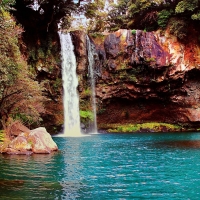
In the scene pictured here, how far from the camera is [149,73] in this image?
29328 millimetres

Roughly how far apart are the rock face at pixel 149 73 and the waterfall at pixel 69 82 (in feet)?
8.24

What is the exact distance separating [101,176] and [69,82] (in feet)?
69.4

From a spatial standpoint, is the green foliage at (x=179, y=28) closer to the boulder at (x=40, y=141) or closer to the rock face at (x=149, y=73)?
the rock face at (x=149, y=73)

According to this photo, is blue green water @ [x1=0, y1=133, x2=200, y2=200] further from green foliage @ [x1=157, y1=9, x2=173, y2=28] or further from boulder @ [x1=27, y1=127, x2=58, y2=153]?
green foliage @ [x1=157, y1=9, x2=173, y2=28]

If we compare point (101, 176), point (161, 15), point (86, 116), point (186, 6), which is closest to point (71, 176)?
point (101, 176)

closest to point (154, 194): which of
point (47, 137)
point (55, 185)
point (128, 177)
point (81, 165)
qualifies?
point (128, 177)

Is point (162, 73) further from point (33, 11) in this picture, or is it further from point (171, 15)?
point (33, 11)

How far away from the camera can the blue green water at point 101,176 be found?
6.92 meters

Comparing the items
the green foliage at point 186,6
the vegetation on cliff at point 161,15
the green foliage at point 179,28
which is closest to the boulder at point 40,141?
the vegetation on cliff at point 161,15

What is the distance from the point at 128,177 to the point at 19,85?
8.85 m

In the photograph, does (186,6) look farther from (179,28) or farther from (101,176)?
(101,176)

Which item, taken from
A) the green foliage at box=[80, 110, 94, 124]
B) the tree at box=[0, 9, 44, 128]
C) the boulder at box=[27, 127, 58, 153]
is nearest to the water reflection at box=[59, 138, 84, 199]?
the boulder at box=[27, 127, 58, 153]

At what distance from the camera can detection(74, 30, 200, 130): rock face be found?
1131 inches

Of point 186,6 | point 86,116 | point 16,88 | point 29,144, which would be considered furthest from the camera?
point 86,116
